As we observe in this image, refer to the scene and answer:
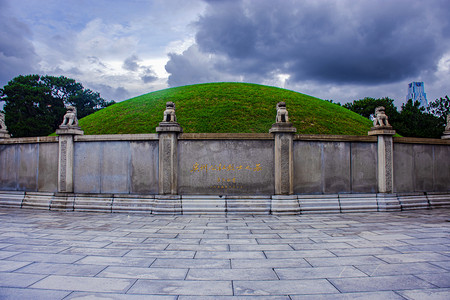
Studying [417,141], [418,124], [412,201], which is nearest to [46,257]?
[412,201]

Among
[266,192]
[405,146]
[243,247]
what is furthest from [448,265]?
[405,146]

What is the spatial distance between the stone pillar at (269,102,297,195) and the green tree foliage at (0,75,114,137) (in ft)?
153

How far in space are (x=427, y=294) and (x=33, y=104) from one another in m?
56.7

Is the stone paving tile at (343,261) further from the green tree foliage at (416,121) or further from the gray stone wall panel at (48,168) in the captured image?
the green tree foliage at (416,121)

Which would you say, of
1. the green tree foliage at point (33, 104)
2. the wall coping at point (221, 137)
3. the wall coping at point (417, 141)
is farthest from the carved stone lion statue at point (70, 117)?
the green tree foliage at point (33, 104)

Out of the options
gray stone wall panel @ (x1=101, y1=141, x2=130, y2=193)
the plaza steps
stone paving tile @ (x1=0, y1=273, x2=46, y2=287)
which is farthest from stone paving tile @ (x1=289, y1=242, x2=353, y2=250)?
gray stone wall panel @ (x1=101, y1=141, x2=130, y2=193)

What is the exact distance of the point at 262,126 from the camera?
15.6 meters

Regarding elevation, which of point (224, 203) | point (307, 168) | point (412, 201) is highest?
point (307, 168)

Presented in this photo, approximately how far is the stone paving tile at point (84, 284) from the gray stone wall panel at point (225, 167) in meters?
5.42

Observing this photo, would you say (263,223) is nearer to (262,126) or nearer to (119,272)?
(119,272)

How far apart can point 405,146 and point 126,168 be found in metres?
11.0

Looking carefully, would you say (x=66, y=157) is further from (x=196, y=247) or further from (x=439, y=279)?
(x=439, y=279)

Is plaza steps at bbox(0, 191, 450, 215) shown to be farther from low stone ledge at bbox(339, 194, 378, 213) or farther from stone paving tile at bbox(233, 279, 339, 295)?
stone paving tile at bbox(233, 279, 339, 295)

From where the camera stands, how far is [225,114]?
17188mm
